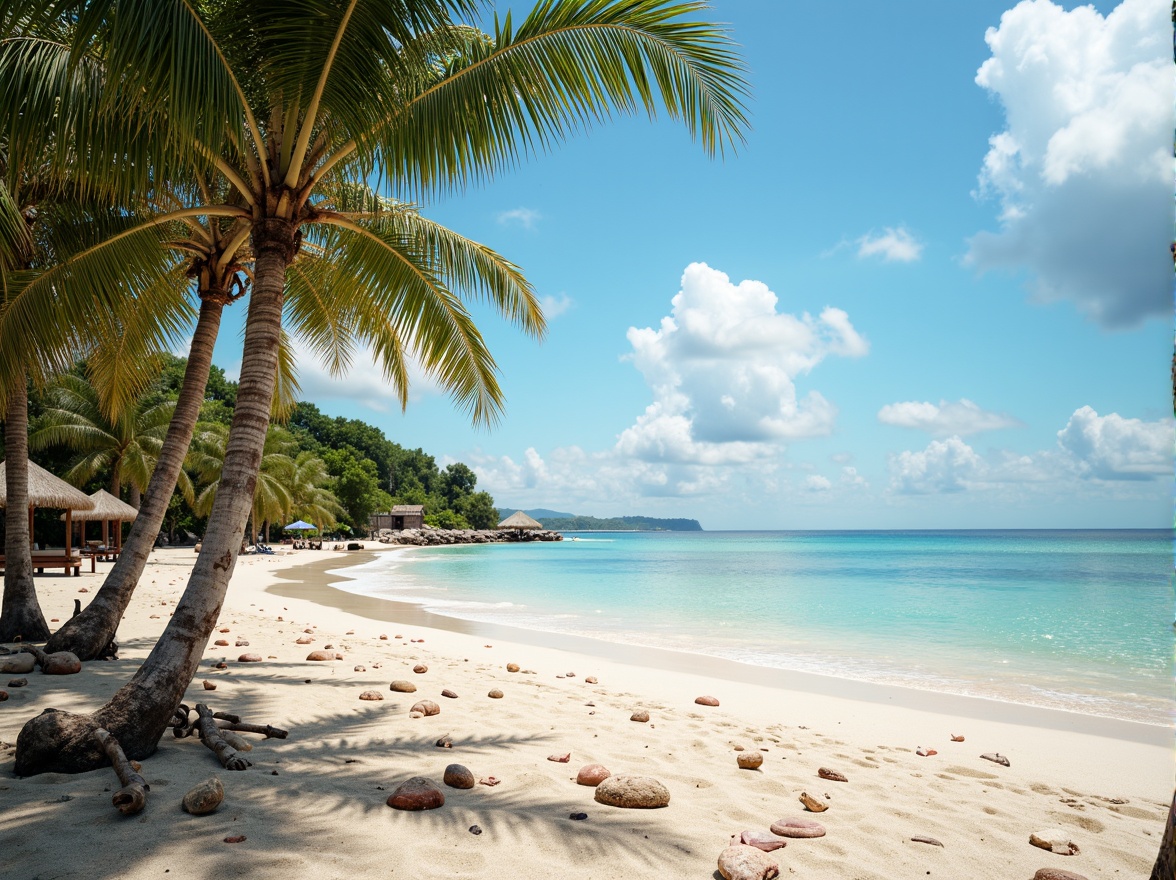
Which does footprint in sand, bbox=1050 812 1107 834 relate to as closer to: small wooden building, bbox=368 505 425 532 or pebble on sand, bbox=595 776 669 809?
pebble on sand, bbox=595 776 669 809

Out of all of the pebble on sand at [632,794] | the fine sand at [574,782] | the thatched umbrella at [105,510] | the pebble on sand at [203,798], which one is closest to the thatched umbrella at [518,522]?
the thatched umbrella at [105,510]

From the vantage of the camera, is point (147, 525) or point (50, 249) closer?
point (147, 525)

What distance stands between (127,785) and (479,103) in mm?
4646

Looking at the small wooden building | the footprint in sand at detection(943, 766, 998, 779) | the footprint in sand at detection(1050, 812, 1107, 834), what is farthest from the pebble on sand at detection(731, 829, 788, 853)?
the small wooden building

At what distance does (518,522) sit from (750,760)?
8153 cm

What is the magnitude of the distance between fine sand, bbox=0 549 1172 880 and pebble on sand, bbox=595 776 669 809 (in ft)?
0.22

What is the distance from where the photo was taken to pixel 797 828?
3252 mm

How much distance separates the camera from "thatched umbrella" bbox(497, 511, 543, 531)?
8350cm

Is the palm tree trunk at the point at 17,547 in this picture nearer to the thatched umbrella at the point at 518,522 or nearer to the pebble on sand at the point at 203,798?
the pebble on sand at the point at 203,798

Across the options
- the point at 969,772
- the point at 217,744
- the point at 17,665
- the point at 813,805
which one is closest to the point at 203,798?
the point at 217,744

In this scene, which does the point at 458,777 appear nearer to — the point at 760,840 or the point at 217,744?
the point at 217,744

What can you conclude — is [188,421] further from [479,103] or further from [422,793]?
[422,793]

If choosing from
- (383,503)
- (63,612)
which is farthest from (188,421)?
(383,503)

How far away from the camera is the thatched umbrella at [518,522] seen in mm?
83500
